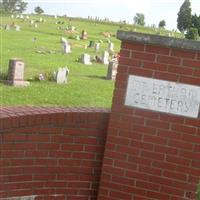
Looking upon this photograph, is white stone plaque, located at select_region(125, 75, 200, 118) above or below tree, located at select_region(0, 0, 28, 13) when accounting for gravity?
below

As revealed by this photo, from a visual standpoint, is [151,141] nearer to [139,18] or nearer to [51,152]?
[51,152]

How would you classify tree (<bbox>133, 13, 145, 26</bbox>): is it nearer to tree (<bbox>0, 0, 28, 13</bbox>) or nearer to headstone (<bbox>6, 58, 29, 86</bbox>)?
tree (<bbox>0, 0, 28, 13</bbox>)

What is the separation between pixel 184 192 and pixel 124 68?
1380 mm

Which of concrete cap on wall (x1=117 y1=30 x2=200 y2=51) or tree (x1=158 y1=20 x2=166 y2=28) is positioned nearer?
concrete cap on wall (x1=117 y1=30 x2=200 y2=51)

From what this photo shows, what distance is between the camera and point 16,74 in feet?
50.7

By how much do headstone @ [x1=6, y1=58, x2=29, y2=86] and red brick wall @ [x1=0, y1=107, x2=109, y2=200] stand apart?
10418 millimetres

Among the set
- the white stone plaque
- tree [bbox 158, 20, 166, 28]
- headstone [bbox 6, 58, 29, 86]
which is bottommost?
headstone [bbox 6, 58, 29, 86]

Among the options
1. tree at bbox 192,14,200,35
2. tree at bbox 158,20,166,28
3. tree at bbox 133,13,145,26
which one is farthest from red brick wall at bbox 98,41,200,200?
tree at bbox 133,13,145,26

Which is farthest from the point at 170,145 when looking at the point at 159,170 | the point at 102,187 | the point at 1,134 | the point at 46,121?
the point at 1,134

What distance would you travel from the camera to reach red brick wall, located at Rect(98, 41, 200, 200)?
4.86 meters

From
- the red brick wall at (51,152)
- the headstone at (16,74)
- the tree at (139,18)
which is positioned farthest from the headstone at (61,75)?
the tree at (139,18)

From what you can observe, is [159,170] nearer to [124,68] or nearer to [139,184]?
[139,184]

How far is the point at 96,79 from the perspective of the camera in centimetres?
1936

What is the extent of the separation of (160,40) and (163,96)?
55cm
